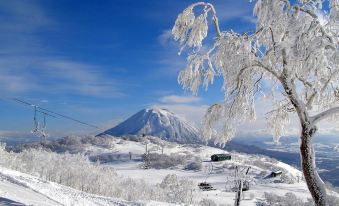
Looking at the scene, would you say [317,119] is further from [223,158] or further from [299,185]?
[223,158]

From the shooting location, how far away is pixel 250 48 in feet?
44.8

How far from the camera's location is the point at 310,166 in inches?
549

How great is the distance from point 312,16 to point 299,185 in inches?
5461

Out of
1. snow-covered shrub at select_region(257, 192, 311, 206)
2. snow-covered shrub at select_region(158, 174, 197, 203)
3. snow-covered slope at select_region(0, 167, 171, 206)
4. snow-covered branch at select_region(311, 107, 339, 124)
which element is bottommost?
snow-covered shrub at select_region(257, 192, 311, 206)

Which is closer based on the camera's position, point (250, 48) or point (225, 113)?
point (250, 48)

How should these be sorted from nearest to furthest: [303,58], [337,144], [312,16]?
[303,58] < [312,16] < [337,144]

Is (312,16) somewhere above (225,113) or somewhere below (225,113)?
above

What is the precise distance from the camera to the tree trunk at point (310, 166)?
13820mm

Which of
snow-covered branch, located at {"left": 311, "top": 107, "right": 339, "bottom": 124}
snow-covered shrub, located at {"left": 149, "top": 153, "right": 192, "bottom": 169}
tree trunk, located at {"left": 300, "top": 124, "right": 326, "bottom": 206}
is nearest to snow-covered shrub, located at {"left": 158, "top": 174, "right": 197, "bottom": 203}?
tree trunk, located at {"left": 300, "top": 124, "right": 326, "bottom": 206}

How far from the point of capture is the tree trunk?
45.3 ft

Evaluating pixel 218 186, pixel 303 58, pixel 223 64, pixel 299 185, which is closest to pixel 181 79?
pixel 223 64

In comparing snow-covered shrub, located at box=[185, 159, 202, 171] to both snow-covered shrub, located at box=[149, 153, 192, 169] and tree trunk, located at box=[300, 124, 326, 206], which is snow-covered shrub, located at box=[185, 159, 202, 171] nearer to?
snow-covered shrub, located at box=[149, 153, 192, 169]

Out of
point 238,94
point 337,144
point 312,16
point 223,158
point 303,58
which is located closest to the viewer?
point 303,58

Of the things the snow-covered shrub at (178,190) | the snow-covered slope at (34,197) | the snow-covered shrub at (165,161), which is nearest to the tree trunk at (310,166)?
the snow-covered slope at (34,197)
